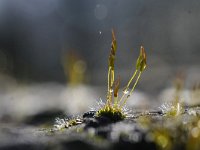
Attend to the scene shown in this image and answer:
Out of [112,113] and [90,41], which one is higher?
[90,41]

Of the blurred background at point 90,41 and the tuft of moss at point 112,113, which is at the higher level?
the blurred background at point 90,41

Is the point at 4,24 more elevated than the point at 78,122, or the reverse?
the point at 4,24

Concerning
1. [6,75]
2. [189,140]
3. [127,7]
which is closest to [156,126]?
[189,140]

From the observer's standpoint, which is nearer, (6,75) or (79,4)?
(6,75)

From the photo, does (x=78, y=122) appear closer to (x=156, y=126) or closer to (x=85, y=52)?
(x=156, y=126)

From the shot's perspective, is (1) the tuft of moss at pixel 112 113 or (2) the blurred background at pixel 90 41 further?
(2) the blurred background at pixel 90 41

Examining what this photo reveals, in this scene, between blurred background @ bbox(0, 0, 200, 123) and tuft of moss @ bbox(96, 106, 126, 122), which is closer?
tuft of moss @ bbox(96, 106, 126, 122)

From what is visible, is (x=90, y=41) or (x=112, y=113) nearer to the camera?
(x=112, y=113)

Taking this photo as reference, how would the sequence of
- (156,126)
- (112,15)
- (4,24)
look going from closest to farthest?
(156,126)
(112,15)
(4,24)
